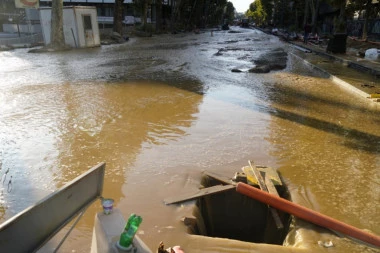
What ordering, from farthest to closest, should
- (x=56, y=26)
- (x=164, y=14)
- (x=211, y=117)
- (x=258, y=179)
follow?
(x=164, y=14)
(x=56, y=26)
(x=211, y=117)
(x=258, y=179)

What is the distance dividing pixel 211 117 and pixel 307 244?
168 inches

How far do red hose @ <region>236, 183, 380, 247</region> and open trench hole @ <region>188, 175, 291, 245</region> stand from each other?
412 millimetres

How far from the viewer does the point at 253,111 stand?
7766 mm

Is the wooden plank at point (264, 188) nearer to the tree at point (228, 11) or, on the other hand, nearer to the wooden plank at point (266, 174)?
the wooden plank at point (266, 174)

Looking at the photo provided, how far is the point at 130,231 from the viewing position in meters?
1.80

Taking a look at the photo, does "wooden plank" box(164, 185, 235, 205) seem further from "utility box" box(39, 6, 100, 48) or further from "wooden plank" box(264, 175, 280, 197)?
"utility box" box(39, 6, 100, 48)

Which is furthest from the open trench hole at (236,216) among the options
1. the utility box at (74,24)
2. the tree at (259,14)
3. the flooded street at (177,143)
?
the tree at (259,14)

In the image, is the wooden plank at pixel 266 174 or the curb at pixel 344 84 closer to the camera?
the wooden plank at pixel 266 174

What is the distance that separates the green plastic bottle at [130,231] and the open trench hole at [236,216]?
214cm

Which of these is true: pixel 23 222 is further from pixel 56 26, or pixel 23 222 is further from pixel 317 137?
pixel 56 26

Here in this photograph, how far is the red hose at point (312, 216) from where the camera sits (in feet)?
10.3

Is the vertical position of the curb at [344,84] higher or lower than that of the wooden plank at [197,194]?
lower

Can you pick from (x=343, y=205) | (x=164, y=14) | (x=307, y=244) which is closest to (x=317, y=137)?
(x=343, y=205)

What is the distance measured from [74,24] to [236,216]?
66.4 feet
